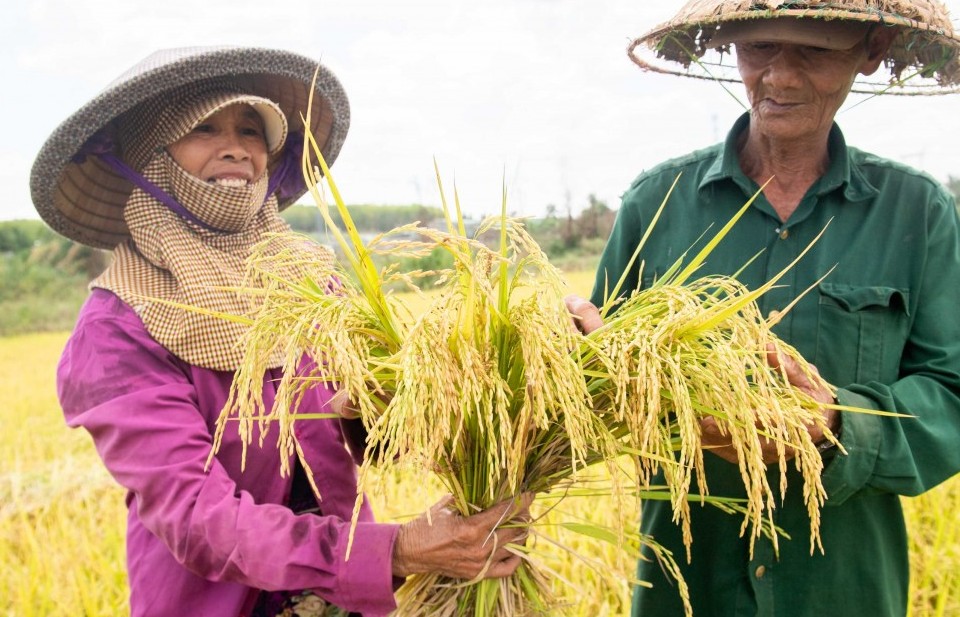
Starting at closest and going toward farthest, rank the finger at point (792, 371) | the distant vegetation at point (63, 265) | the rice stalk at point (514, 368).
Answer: the rice stalk at point (514, 368) → the finger at point (792, 371) → the distant vegetation at point (63, 265)

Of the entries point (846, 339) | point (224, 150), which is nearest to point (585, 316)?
point (846, 339)

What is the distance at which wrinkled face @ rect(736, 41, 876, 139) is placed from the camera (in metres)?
1.69

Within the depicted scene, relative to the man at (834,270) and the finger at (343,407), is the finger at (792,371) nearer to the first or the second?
the man at (834,270)

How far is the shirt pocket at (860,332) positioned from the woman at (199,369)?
0.86 m

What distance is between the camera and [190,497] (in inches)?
58.1

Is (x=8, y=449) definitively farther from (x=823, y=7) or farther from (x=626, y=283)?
(x=823, y=7)

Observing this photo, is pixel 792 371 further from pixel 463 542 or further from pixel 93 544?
pixel 93 544

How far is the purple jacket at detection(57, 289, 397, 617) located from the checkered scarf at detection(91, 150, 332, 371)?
45 mm

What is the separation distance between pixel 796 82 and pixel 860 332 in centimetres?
58

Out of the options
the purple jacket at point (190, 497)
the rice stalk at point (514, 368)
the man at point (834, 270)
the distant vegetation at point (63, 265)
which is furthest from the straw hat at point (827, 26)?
the distant vegetation at point (63, 265)

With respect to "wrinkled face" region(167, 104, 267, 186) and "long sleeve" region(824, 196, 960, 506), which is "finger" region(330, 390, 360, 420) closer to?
"wrinkled face" region(167, 104, 267, 186)

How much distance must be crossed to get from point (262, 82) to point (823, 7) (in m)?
1.37

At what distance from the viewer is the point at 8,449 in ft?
20.0

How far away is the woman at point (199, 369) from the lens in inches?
57.4
